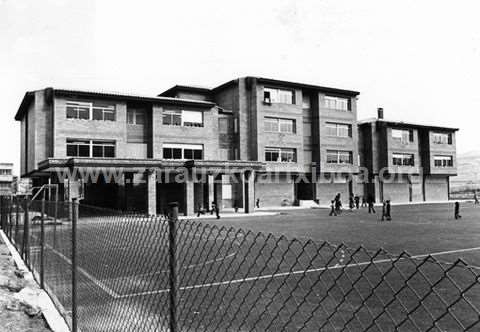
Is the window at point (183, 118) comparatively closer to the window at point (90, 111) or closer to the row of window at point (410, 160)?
the window at point (90, 111)

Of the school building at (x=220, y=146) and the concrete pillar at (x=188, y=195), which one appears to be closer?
the concrete pillar at (x=188, y=195)

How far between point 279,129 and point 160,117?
46.3 ft

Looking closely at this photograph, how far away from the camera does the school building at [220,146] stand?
34.7 metres

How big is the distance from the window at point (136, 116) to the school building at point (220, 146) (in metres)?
0.09

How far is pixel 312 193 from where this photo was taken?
49969 millimetres

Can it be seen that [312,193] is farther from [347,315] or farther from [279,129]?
[347,315]

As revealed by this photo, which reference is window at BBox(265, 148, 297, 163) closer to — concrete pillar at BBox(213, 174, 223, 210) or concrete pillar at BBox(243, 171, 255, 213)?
concrete pillar at BBox(213, 174, 223, 210)

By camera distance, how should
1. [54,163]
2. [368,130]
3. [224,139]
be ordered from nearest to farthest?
[54,163]
[224,139]
[368,130]

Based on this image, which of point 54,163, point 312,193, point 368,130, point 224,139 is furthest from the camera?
point 368,130

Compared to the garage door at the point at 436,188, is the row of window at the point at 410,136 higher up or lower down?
higher up

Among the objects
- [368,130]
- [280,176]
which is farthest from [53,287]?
[368,130]

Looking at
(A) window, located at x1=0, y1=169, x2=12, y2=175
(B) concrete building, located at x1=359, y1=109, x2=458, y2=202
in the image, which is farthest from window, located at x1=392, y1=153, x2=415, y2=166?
(A) window, located at x1=0, y1=169, x2=12, y2=175

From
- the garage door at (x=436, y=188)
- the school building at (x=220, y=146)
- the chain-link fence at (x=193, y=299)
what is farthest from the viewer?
the garage door at (x=436, y=188)

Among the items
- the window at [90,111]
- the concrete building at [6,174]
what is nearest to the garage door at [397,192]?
the window at [90,111]
